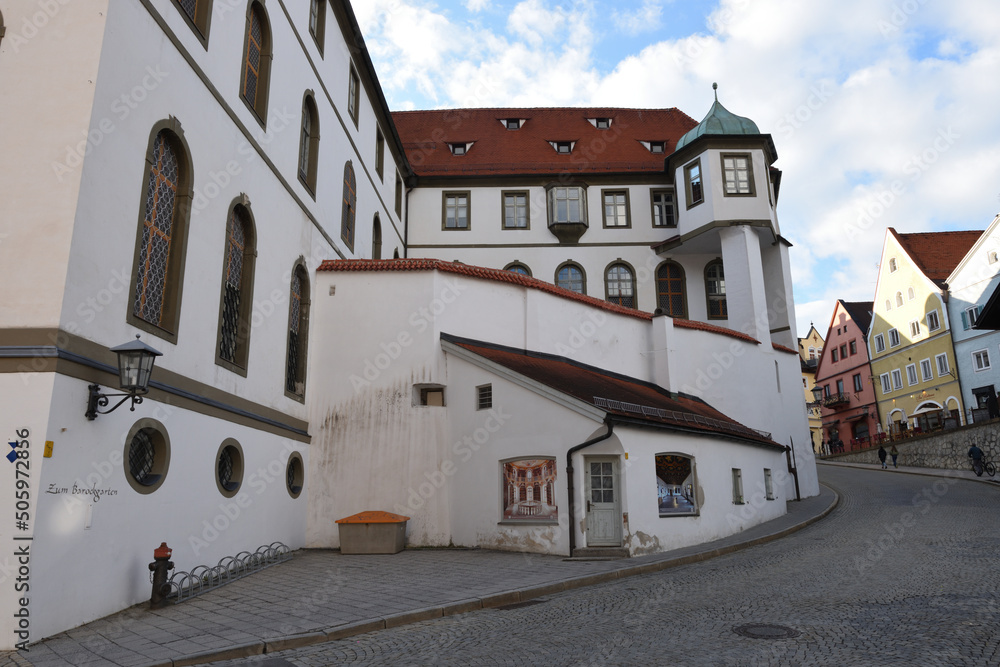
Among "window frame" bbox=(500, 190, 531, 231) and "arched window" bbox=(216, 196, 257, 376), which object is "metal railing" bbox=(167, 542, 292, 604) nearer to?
"arched window" bbox=(216, 196, 257, 376)

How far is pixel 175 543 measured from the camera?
34.0 feet

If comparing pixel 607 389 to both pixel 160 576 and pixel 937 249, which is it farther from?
pixel 937 249

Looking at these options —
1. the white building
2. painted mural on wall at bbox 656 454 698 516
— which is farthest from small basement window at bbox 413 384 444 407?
painted mural on wall at bbox 656 454 698 516

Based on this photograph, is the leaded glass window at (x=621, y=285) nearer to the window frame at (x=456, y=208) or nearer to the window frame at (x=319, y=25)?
the window frame at (x=456, y=208)

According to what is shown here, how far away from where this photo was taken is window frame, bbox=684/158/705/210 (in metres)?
27.8

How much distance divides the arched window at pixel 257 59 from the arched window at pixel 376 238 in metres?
9.43

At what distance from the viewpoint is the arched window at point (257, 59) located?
45.4ft

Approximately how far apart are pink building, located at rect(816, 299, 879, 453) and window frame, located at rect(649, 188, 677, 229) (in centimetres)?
2948

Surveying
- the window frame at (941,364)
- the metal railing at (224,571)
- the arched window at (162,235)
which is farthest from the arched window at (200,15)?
the window frame at (941,364)

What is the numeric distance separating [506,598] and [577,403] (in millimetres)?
5253

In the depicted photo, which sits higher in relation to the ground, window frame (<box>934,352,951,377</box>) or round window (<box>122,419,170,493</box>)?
window frame (<box>934,352,951,377</box>)

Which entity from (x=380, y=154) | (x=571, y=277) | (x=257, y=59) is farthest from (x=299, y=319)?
(x=571, y=277)

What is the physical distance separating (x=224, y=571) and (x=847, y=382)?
53.4 meters

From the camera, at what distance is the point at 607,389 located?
1736cm
